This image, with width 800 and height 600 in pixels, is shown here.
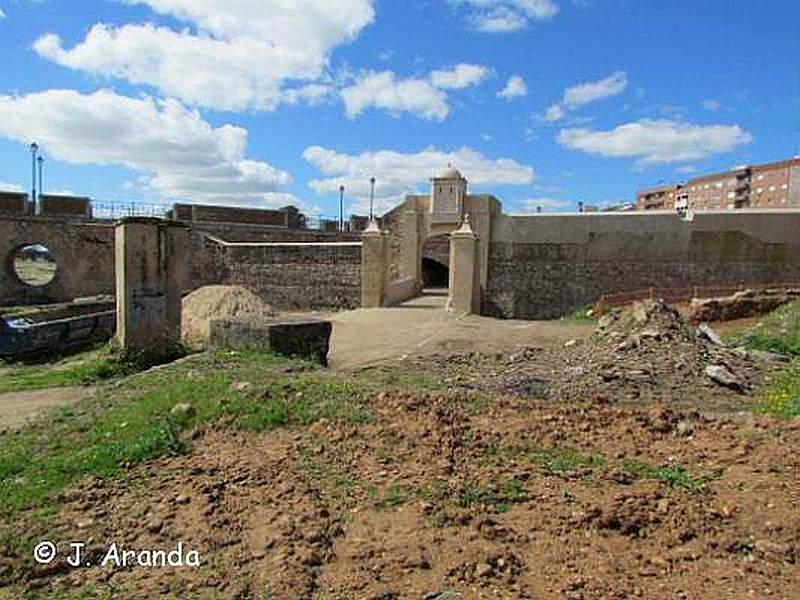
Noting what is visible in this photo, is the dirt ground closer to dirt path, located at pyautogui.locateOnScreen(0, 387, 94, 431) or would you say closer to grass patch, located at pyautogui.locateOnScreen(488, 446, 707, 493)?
grass patch, located at pyautogui.locateOnScreen(488, 446, 707, 493)

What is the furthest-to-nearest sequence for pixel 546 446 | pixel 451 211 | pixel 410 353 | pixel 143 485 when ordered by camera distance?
pixel 451 211 → pixel 410 353 → pixel 546 446 → pixel 143 485

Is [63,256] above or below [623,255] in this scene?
below

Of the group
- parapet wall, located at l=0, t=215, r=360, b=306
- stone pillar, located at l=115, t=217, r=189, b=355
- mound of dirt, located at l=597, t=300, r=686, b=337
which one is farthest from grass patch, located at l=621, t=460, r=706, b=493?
parapet wall, located at l=0, t=215, r=360, b=306

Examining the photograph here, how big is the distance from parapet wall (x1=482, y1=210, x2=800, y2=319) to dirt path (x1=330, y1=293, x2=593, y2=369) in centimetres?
404

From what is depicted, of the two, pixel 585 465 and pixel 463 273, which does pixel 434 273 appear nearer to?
pixel 463 273

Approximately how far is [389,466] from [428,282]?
27.3m

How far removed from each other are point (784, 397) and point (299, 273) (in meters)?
17.6

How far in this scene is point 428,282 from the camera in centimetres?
3173

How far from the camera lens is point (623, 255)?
19891 millimetres

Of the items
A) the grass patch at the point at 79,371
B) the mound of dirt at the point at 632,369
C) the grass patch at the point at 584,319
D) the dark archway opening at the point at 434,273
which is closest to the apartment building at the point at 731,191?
the dark archway opening at the point at 434,273

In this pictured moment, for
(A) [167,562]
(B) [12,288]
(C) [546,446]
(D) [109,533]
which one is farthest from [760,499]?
(B) [12,288]

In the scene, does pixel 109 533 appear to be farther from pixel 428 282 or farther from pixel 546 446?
pixel 428 282

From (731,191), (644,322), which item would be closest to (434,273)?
(644,322)

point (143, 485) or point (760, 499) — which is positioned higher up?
point (760, 499)
